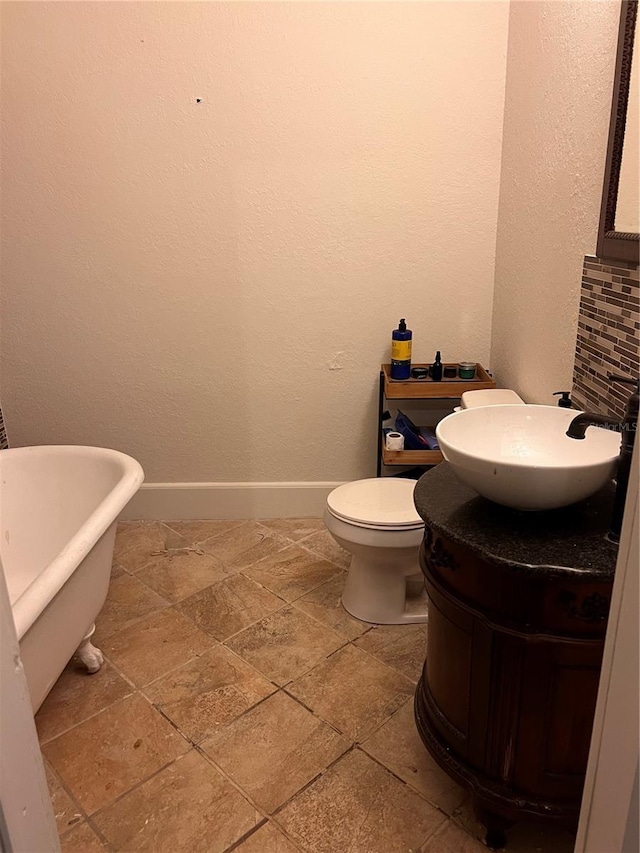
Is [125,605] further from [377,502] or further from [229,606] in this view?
[377,502]

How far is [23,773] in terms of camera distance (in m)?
0.92

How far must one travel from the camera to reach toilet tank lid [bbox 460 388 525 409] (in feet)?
7.40

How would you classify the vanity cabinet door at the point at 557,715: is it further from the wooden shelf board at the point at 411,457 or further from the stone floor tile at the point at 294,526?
the stone floor tile at the point at 294,526

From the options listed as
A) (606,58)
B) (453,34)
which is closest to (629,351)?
(606,58)

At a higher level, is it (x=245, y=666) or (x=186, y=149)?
(x=186, y=149)

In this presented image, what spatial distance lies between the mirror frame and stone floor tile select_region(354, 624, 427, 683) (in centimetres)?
133

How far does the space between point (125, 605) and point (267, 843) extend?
3.72ft

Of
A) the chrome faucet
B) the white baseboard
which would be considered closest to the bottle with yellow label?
the white baseboard

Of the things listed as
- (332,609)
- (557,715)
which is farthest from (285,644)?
(557,715)

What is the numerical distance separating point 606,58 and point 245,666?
202 cm

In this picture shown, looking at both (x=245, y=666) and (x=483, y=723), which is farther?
(x=245, y=666)

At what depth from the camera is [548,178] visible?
2.08 metres

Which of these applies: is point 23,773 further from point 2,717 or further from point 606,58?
point 606,58

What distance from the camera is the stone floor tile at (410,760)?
5.23 ft
